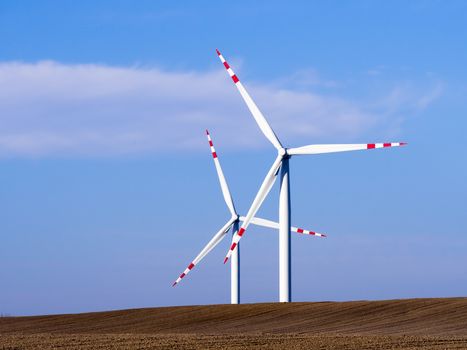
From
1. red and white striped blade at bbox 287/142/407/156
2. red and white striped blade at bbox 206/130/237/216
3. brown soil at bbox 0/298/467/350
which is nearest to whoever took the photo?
brown soil at bbox 0/298/467/350

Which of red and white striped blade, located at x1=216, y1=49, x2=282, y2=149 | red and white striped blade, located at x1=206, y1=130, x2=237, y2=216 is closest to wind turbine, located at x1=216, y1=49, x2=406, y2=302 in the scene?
red and white striped blade, located at x1=216, y1=49, x2=282, y2=149

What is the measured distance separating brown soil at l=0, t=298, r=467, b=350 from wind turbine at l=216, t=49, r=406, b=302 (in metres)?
2.05

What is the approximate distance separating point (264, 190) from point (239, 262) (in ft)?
51.2

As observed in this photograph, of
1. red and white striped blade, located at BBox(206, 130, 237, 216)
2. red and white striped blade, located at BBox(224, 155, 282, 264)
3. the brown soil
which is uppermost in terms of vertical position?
red and white striped blade, located at BBox(206, 130, 237, 216)

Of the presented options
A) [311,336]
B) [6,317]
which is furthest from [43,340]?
[6,317]

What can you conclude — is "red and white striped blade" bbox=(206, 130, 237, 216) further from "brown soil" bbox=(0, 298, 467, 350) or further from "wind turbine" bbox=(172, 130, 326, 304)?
"brown soil" bbox=(0, 298, 467, 350)

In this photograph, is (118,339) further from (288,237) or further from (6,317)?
(6,317)

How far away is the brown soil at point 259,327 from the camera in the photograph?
3344 cm

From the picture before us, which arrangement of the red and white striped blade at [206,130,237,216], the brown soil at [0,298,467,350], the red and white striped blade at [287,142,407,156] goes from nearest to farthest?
the brown soil at [0,298,467,350] → the red and white striped blade at [287,142,407,156] → the red and white striped blade at [206,130,237,216]

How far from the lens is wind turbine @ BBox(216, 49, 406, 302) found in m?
53.8

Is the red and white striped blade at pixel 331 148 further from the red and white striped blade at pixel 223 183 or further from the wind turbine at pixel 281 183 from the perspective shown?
the red and white striped blade at pixel 223 183

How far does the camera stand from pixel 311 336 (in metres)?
37.5

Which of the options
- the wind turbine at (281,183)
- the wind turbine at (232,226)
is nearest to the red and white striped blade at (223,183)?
the wind turbine at (232,226)

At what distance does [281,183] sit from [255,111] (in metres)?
4.49
